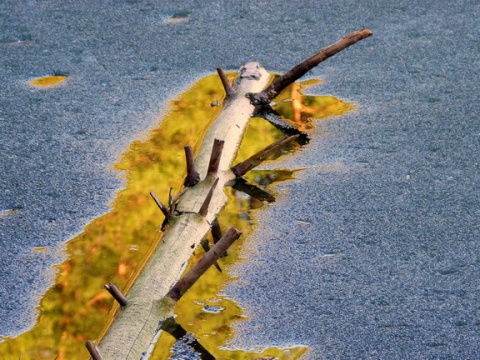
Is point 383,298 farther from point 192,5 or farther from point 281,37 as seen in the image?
point 192,5

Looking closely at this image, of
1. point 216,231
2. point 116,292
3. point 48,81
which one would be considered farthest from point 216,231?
point 48,81

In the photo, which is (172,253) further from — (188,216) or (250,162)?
(250,162)

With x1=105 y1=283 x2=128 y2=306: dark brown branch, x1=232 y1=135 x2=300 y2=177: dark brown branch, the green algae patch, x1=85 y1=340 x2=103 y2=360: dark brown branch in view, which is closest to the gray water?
the green algae patch

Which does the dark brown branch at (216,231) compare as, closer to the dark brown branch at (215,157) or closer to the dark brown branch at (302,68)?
the dark brown branch at (215,157)

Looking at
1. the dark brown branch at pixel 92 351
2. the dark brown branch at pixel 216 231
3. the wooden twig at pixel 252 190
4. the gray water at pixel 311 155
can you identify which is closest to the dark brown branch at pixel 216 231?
the dark brown branch at pixel 216 231

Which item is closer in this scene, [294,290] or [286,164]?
[294,290]

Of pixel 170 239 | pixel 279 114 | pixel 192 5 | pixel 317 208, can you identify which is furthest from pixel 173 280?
pixel 192 5

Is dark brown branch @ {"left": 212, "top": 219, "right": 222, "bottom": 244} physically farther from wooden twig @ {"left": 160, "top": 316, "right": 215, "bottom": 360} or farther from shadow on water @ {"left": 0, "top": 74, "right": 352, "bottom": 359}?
wooden twig @ {"left": 160, "top": 316, "right": 215, "bottom": 360}
